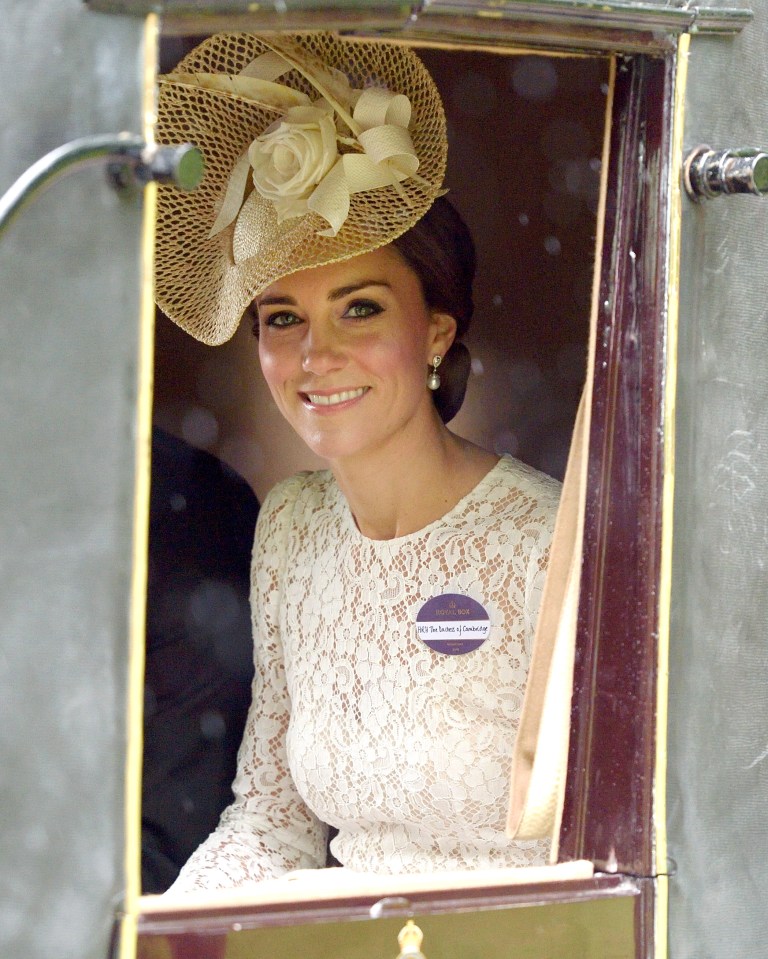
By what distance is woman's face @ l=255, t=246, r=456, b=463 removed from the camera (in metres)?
2.00

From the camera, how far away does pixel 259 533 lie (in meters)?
2.38

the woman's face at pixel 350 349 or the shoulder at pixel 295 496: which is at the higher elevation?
the woman's face at pixel 350 349

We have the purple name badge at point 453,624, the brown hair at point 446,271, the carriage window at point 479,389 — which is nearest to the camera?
the purple name badge at point 453,624

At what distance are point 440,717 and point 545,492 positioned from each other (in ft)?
1.22

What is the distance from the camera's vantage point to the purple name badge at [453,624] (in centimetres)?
194

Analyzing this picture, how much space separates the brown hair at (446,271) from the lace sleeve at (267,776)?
0.36 m

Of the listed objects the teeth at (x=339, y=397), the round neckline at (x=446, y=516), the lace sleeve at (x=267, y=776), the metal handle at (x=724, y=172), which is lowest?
the lace sleeve at (x=267, y=776)

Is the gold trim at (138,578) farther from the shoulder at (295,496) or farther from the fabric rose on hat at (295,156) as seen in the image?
the shoulder at (295,496)

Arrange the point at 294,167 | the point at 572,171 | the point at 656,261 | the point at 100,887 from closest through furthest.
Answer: the point at 100,887 → the point at 656,261 → the point at 294,167 → the point at 572,171

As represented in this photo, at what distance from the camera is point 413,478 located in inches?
82.3

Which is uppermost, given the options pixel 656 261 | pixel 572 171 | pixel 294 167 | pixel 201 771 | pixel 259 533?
pixel 572 171

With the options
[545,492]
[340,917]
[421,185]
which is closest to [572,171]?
[421,185]

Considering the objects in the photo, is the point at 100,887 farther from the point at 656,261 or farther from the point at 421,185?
the point at 421,185

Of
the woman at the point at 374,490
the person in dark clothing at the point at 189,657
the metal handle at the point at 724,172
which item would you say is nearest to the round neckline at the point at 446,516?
the woman at the point at 374,490
